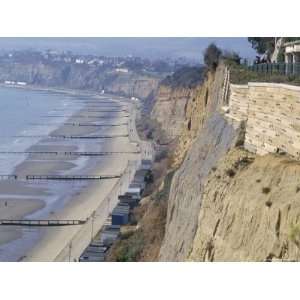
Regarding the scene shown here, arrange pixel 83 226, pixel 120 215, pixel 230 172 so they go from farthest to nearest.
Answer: pixel 83 226 → pixel 120 215 → pixel 230 172

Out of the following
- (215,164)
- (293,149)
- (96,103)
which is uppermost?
(293,149)

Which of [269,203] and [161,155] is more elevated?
[269,203]

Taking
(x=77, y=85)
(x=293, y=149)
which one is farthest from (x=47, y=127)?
(x=293, y=149)

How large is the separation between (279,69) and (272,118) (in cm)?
256

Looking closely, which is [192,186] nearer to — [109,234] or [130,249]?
[130,249]

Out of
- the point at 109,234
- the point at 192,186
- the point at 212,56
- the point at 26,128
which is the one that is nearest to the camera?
the point at 192,186

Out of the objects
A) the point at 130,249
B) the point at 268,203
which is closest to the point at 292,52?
the point at 130,249

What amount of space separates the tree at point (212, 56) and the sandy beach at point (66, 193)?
15.0ft

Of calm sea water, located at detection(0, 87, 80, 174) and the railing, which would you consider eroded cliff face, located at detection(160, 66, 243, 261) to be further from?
calm sea water, located at detection(0, 87, 80, 174)

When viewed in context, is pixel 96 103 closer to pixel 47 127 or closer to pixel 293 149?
pixel 47 127

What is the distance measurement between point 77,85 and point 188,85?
22.4 meters

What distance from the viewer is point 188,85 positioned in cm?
3428

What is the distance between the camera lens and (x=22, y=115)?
40250mm

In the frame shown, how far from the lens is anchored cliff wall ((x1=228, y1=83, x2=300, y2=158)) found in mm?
7688
